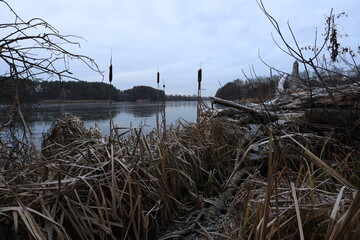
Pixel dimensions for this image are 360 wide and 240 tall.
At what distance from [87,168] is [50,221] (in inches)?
22.4

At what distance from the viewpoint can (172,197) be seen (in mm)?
2301

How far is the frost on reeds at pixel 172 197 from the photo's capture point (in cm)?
117

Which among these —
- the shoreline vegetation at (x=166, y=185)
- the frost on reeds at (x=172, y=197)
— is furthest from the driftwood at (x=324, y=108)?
the frost on reeds at (x=172, y=197)

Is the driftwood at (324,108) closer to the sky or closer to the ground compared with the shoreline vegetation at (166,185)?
closer to the sky

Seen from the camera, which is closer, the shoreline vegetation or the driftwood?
the shoreline vegetation

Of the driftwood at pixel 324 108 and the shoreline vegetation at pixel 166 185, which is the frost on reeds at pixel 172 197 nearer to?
the shoreline vegetation at pixel 166 185

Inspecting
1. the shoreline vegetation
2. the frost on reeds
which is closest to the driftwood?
the shoreline vegetation

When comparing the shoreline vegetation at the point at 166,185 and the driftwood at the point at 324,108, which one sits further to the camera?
the driftwood at the point at 324,108

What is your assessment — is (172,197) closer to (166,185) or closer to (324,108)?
(166,185)

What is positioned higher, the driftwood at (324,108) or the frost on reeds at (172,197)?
the driftwood at (324,108)

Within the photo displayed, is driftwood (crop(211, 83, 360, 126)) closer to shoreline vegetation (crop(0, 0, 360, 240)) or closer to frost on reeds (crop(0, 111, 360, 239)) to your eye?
shoreline vegetation (crop(0, 0, 360, 240))

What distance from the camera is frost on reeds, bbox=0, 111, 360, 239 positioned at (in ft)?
3.84

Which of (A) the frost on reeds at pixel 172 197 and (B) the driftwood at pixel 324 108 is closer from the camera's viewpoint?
(A) the frost on reeds at pixel 172 197

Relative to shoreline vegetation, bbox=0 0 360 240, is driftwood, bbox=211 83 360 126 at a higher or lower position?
higher
